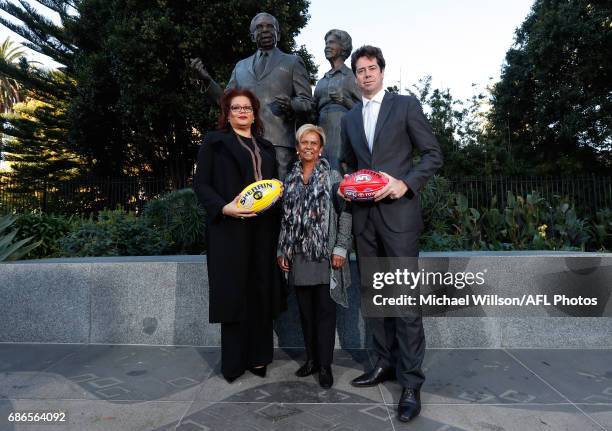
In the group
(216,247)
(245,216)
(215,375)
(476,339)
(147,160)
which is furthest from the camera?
(147,160)

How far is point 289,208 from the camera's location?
3051mm

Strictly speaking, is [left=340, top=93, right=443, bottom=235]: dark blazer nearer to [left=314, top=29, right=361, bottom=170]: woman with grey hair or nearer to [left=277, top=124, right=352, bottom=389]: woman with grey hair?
[left=277, top=124, right=352, bottom=389]: woman with grey hair

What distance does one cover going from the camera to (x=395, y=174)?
107 inches

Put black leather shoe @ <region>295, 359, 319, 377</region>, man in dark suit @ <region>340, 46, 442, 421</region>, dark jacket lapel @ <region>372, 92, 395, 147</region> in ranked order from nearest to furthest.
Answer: man in dark suit @ <region>340, 46, 442, 421</region> → dark jacket lapel @ <region>372, 92, 395, 147</region> → black leather shoe @ <region>295, 359, 319, 377</region>

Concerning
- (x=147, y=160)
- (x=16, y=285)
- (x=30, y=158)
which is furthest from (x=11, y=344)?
(x=30, y=158)

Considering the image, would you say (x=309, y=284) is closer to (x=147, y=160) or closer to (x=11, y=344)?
(x=11, y=344)

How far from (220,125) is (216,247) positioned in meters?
0.90

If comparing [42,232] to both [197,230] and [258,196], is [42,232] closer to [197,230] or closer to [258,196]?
[197,230]

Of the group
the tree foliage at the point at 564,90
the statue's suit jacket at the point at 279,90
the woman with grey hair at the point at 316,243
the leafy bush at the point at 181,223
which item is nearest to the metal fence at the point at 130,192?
the leafy bush at the point at 181,223

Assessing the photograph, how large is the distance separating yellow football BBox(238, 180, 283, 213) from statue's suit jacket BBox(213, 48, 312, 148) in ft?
3.91

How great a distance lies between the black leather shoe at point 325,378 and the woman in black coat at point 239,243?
43cm

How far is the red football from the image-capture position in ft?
8.24

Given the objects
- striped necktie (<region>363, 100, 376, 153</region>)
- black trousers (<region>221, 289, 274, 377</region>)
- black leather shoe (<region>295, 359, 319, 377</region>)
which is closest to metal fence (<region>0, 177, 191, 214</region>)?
black trousers (<region>221, 289, 274, 377</region>)

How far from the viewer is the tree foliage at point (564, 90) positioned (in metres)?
19.0
